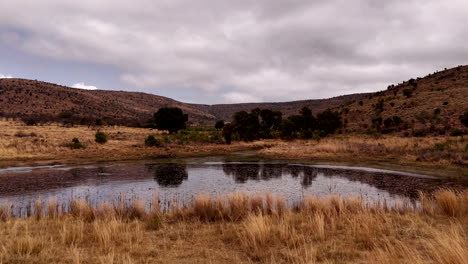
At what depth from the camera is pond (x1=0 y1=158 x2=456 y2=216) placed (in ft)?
Result: 58.4

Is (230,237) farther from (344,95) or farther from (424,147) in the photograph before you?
(344,95)

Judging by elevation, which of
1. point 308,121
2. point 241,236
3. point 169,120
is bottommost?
point 241,236

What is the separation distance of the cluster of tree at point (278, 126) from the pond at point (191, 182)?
25809 mm

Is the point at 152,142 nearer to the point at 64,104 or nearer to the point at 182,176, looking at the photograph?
the point at 182,176

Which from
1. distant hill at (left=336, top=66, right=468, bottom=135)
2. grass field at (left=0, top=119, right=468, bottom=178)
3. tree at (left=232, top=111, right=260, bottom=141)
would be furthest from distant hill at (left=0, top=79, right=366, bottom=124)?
distant hill at (left=336, top=66, right=468, bottom=135)

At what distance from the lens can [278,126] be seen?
6844cm

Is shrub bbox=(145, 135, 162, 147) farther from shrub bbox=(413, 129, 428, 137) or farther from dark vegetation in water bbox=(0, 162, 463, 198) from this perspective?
shrub bbox=(413, 129, 428, 137)

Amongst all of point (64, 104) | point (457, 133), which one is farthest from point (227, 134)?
point (64, 104)

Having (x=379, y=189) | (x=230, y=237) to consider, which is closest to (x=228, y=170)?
(x=379, y=189)

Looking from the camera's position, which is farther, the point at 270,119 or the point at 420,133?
the point at 270,119

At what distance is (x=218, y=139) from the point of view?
54438mm

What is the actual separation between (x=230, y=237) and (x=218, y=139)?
1768 inches

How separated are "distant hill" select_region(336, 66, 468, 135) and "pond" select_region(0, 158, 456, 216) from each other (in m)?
30.1

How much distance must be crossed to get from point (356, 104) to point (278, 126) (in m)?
23.5
